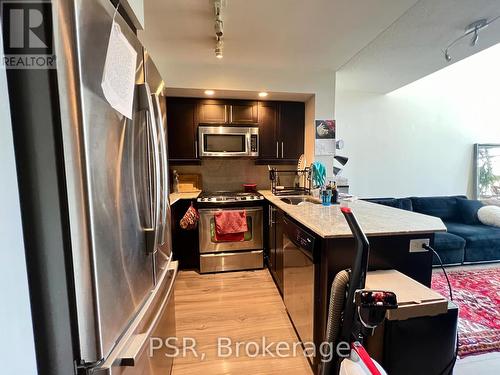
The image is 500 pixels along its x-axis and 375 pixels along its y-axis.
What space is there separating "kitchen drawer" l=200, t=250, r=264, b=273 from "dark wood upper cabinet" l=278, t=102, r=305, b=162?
1422 mm

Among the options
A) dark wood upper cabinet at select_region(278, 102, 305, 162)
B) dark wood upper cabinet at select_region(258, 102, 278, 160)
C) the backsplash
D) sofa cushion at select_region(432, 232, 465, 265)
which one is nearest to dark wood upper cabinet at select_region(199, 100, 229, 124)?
dark wood upper cabinet at select_region(258, 102, 278, 160)

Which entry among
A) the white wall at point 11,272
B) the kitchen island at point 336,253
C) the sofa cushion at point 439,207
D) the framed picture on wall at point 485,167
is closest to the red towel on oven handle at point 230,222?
the kitchen island at point 336,253

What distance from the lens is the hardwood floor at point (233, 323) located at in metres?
1.50

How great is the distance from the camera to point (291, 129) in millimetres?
3199

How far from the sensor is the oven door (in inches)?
107

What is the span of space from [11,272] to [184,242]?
2.35 metres

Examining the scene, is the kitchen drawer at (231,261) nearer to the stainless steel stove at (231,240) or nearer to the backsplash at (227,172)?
the stainless steel stove at (231,240)

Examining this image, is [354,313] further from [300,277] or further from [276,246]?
[276,246]

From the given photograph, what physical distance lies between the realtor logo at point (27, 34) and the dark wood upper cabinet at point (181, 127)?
251cm

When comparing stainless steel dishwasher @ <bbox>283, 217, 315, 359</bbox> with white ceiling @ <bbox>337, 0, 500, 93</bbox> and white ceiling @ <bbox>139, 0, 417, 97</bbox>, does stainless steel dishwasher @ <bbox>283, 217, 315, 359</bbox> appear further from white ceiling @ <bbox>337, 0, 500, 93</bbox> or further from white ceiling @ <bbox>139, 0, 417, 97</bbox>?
white ceiling @ <bbox>337, 0, 500, 93</bbox>

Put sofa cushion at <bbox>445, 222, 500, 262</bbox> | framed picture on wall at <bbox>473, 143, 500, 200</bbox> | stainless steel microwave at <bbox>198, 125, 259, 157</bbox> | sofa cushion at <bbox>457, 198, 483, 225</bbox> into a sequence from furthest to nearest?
framed picture on wall at <bbox>473, 143, 500, 200</bbox> < sofa cushion at <bbox>457, 198, 483, 225</bbox> < stainless steel microwave at <bbox>198, 125, 259, 157</bbox> < sofa cushion at <bbox>445, 222, 500, 262</bbox>

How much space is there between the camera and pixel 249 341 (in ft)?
5.56

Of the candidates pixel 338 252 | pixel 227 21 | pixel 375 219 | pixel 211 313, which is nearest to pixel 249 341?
pixel 211 313

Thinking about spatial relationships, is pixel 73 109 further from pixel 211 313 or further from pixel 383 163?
pixel 383 163
